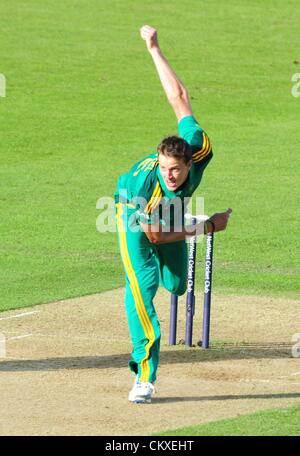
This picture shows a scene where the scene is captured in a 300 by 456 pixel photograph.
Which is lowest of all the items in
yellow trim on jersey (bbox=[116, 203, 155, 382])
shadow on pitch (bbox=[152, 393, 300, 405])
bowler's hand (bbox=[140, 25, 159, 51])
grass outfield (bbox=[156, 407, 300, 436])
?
grass outfield (bbox=[156, 407, 300, 436])

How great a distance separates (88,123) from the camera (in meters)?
25.0

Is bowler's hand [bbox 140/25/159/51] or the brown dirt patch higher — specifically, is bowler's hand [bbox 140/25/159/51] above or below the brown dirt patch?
above

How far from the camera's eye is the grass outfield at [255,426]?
8.87 metres

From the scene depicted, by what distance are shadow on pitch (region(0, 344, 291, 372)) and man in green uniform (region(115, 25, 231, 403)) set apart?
976mm

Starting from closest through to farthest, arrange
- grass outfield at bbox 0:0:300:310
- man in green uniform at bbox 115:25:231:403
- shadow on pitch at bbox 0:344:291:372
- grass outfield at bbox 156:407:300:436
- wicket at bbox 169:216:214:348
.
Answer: grass outfield at bbox 156:407:300:436, man in green uniform at bbox 115:25:231:403, shadow on pitch at bbox 0:344:291:372, wicket at bbox 169:216:214:348, grass outfield at bbox 0:0:300:310

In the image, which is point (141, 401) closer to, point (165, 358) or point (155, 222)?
point (155, 222)

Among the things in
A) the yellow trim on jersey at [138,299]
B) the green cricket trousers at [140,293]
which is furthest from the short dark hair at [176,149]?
the yellow trim on jersey at [138,299]

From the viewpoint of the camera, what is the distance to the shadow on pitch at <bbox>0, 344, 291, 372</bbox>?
10844 millimetres

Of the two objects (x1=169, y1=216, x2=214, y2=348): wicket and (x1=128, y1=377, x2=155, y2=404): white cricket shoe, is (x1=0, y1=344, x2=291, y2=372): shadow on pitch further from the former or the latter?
(x1=128, y1=377, x2=155, y2=404): white cricket shoe

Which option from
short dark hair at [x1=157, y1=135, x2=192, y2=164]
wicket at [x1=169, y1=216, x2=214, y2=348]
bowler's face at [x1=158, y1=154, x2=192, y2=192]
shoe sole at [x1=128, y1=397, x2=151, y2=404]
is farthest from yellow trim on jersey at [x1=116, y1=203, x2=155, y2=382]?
wicket at [x1=169, y1=216, x2=214, y2=348]

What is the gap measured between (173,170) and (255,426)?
1855 mm

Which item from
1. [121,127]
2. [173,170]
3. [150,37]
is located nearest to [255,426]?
[173,170]

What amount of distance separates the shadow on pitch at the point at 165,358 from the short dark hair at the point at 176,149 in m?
2.23

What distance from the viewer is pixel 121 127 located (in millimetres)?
24797
